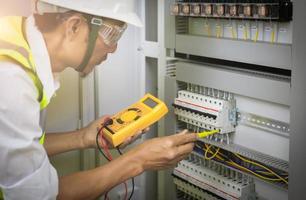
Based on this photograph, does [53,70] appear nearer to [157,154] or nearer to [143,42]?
[157,154]

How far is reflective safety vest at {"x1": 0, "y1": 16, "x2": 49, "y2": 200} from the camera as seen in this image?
4.66 ft

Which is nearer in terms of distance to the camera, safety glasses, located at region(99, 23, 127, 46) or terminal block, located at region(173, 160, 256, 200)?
safety glasses, located at region(99, 23, 127, 46)

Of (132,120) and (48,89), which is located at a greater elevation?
(48,89)

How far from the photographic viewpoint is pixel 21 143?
1.37m

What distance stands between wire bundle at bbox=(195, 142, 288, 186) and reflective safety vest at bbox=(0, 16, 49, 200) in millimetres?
781

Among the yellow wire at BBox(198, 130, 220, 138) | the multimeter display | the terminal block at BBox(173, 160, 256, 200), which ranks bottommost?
the terminal block at BBox(173, 160, 256, 200)

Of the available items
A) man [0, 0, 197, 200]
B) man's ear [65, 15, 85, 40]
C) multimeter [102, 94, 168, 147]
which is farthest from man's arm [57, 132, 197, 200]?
man's ear [65, 15, 85, 40]

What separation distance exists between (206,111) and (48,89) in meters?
0.68

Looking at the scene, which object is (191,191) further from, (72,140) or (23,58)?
(23,58)

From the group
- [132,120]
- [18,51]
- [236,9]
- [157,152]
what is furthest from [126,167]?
[236,9]

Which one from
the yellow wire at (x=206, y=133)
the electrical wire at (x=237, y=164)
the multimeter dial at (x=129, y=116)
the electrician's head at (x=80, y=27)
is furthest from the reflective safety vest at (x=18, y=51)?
the electrical wire at (x=237, y=164)

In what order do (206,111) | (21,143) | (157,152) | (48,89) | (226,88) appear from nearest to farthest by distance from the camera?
(21,143), (48,89), (157,152), (226,88), (206,111)

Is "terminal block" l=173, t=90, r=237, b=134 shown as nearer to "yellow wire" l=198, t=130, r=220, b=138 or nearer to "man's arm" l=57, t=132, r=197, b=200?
"yellow wire" l=198, t=130, r=220, b=138

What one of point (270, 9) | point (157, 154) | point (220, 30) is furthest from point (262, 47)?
point (157, 154)
